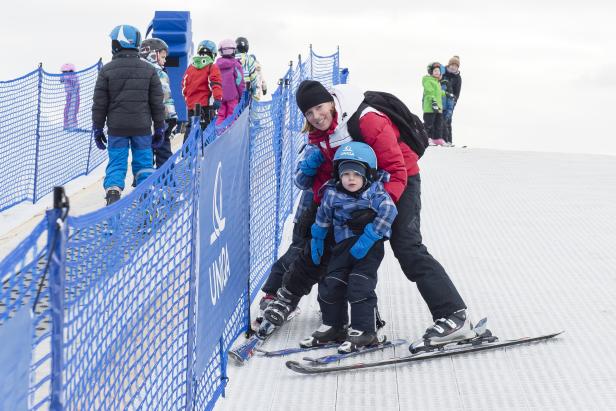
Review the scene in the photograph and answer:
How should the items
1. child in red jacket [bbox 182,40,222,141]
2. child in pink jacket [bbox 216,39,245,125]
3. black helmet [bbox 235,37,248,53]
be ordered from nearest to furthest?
child in red jacket [bbox 182,40,222,141], child in pink jacket [bbox 216,39,245,125], black helmet [bbox 235,37,248,53]

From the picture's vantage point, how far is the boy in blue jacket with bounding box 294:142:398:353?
5289 mm

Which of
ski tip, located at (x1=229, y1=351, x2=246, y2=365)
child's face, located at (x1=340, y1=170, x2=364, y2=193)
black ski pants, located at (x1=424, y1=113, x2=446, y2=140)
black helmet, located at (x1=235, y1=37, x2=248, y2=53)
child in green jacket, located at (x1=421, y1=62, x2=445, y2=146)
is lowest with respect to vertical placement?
black ski pants, located at (x1=424, y1=113, x2=446, y2=140)

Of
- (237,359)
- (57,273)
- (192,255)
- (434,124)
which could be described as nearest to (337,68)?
(434,124)

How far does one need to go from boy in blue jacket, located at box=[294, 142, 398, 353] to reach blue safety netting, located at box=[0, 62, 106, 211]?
22.9 ft

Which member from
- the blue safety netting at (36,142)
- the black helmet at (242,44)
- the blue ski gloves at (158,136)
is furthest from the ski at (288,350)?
the black helmet at (242,44)

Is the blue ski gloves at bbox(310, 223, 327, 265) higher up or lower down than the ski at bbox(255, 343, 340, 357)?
higher up

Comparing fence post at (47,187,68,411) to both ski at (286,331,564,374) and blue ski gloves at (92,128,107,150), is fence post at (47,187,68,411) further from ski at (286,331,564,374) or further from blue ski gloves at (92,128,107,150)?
blue ski gloves at (92,128,107,150)

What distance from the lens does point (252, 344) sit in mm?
5715

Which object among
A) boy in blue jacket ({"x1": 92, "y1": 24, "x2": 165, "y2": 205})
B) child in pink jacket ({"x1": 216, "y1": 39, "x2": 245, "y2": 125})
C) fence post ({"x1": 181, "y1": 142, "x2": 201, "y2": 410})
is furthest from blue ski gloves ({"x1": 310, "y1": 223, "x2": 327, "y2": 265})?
child in pink jacket ({"x1": 216, "y1": 39, "x2": 245, "y2": 125})

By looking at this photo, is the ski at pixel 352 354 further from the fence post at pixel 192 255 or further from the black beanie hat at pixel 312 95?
the black beanie hat at pixel 312 95

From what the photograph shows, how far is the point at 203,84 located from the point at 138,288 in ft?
31.3

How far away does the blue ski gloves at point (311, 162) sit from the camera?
→ 5.68 m

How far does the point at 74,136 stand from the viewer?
552 inches

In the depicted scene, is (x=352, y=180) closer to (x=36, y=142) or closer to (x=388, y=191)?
(x=388, y=191)
